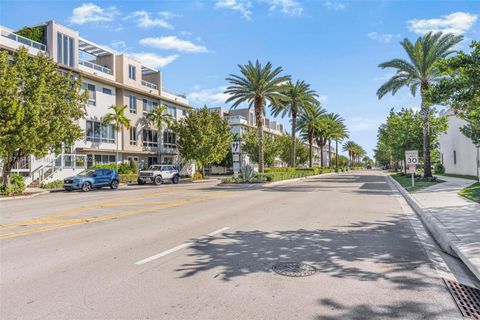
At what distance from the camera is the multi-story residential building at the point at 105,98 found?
1339 inches

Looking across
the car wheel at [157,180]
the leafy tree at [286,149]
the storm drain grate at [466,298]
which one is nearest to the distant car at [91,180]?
the car wheel at [157,180]

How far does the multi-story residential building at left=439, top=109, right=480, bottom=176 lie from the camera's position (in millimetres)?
39156

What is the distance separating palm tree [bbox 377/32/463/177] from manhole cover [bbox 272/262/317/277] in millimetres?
26237

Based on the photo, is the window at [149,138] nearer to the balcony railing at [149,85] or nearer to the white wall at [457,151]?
the balcony railing at [149,85]

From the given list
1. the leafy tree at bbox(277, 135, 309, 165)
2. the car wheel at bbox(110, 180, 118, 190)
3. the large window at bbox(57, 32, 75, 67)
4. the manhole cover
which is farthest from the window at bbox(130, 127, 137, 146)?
the manhole cover

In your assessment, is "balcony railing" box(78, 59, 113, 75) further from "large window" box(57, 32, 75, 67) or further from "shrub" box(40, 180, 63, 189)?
"shrub" box(40, 180, 63, 189)

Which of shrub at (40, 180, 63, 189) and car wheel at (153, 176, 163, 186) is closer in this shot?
shrub at (40, 180, 63, 189)

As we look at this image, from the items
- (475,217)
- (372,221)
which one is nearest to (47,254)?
(372,221)

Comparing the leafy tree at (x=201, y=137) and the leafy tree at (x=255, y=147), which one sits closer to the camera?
the leafy tree at (x=201, y=137)

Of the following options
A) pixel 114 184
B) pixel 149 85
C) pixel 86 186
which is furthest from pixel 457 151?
pixel 86 186

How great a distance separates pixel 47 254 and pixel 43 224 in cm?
404

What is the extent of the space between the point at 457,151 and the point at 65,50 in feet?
147

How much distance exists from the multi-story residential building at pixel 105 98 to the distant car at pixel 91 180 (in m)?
4.51

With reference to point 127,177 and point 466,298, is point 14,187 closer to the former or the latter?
point 127,177
